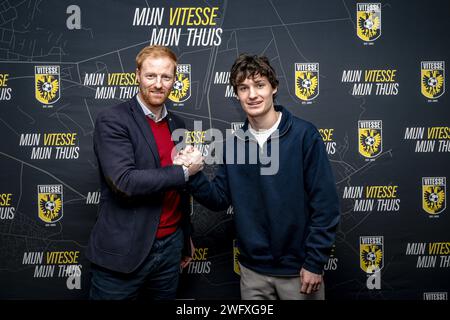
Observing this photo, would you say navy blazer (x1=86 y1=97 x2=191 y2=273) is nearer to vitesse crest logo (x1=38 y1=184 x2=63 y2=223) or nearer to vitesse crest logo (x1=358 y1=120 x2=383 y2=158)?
vitesse crest logo (x1=38 y1=184 x2=63 y2=223)

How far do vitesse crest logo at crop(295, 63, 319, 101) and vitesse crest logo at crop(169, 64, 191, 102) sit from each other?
0.69 meters

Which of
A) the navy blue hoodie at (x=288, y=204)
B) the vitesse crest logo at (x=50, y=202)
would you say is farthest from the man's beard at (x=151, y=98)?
the vitesse crest logo at (x=50, y=202)

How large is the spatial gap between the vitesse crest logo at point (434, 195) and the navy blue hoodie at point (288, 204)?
1.13m

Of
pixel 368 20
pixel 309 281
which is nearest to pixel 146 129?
pixel 309 281

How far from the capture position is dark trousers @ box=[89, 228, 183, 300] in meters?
1.47

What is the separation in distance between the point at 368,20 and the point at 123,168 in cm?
180

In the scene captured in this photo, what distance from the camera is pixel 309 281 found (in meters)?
1.40

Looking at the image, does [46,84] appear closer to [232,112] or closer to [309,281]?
[232,112]

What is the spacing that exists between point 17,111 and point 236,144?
1527 mm

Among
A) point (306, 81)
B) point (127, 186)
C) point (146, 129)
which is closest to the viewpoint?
point (127, 186)

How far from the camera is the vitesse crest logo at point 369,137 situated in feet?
7.12

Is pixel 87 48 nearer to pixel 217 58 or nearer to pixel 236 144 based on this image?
pixel 217 58

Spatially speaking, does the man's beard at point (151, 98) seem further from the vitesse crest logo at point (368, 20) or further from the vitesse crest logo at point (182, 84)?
the vitesse crest logo at point (368, 20)

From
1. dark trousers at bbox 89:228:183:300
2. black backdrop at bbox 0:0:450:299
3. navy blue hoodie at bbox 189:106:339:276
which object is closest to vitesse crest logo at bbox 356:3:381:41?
black backdrop at bbox 0:0:450:299
